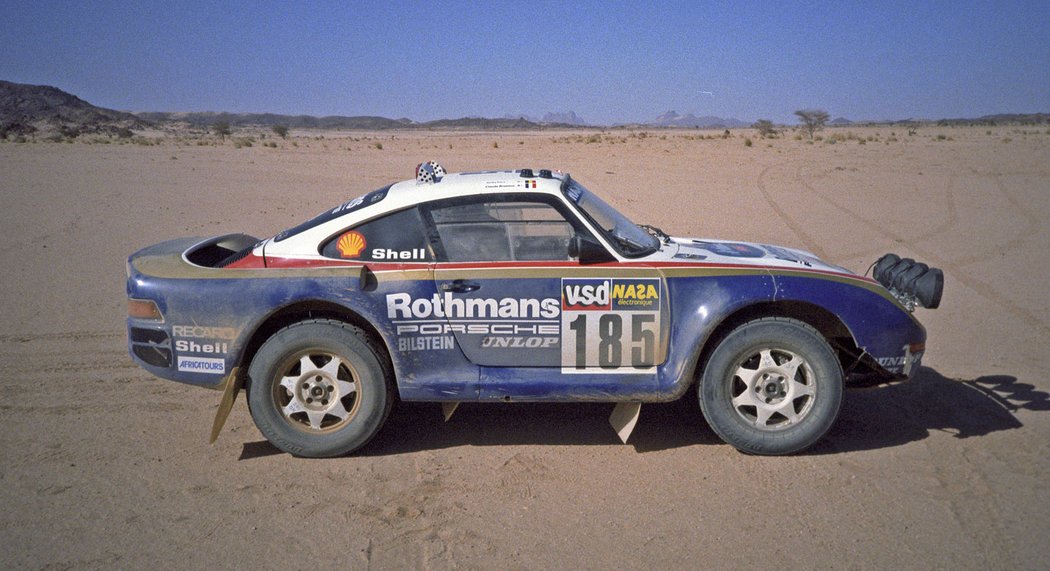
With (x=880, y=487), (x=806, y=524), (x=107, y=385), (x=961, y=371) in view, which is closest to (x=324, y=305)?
(x=107, y=385)

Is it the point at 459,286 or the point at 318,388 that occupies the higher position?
the point at 459,286

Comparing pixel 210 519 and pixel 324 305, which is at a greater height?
pixel 324 305

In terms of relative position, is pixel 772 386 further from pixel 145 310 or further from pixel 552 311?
pixel 145 310

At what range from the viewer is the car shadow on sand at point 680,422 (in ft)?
16.5

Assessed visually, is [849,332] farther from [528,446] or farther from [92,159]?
[92,159]

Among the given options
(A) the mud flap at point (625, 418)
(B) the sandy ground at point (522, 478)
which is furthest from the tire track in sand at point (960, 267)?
(A) the mud flap at point (625, 418)

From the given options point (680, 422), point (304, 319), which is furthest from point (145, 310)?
point (680, 422)

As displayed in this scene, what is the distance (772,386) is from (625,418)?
93cm

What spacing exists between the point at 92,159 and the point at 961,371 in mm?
28178

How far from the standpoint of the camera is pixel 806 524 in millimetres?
4012

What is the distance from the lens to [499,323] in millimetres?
4633

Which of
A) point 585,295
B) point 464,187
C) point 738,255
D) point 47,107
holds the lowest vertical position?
point 585,295

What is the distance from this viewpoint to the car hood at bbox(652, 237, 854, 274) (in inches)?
189

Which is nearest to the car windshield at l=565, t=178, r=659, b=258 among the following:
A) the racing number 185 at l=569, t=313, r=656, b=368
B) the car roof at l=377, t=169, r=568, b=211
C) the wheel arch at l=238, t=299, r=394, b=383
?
the car roof at l=377, t=169, r=568, b=211
